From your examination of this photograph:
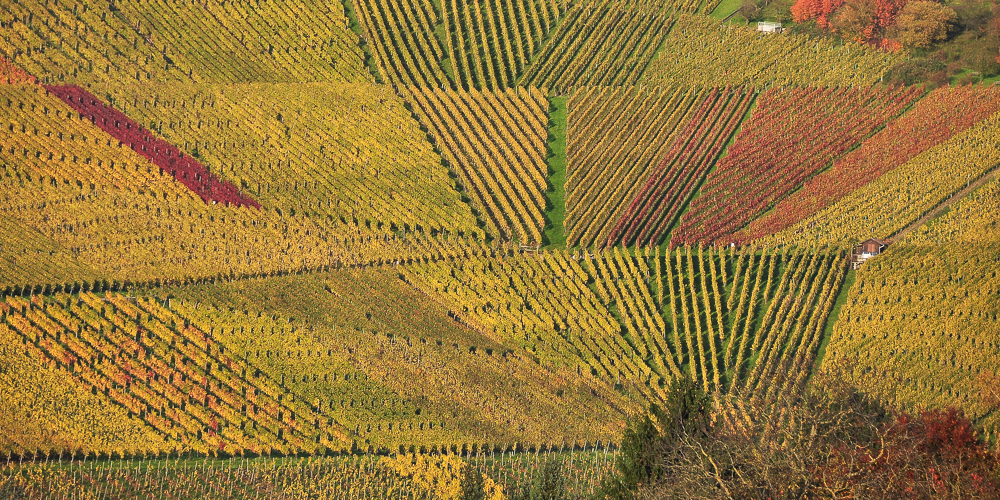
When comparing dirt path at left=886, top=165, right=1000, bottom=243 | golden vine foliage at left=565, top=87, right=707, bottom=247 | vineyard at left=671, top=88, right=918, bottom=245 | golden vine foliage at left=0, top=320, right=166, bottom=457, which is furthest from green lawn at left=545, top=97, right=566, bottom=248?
golden vine foliage at left=0, top=320, right=166, bottom=457

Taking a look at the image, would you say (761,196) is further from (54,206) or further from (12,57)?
(12,57)

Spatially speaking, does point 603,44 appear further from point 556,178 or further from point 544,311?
point 544,311

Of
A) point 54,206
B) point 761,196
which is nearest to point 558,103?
point 761,196

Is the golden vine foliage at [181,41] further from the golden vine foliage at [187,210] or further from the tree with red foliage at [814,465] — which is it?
the tree with red foliage at [814,465]

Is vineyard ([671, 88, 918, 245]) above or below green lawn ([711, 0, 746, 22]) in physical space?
below

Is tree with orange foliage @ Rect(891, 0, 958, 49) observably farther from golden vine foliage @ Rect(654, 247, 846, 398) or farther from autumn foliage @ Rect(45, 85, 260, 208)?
autumn foliage @ Rect(45, 85, 260, 208)
